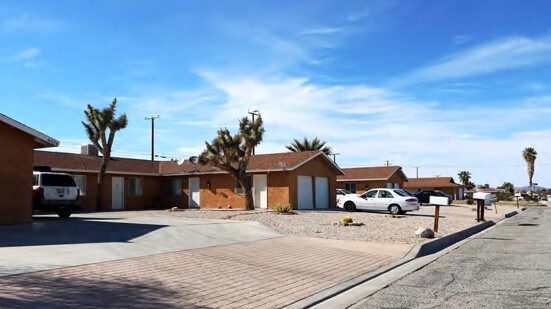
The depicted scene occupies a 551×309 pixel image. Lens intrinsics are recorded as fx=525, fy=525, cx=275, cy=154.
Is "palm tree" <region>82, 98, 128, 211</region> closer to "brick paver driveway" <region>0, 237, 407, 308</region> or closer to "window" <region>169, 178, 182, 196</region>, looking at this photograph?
"window" <region>169, 178, 182, 196</region>

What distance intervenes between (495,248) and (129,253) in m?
10.0

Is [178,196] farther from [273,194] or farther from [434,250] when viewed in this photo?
[434,250]

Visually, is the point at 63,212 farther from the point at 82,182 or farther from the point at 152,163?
the point at 152,163

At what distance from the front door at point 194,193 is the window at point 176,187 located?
1136mm

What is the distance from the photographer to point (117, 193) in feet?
117

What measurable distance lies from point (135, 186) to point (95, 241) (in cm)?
2570

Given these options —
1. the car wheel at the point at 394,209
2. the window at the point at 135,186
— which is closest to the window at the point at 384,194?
the car wheel at the point at 394,209

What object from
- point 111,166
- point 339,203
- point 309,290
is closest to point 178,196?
point 111,166

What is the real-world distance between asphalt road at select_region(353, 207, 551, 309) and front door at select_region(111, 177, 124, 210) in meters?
26.3

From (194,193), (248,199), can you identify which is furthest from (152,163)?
(248,199)

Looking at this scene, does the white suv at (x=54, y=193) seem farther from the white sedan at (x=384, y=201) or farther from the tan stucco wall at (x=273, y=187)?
the white sedan at (x=384, y=201)

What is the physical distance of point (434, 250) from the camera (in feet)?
48.1

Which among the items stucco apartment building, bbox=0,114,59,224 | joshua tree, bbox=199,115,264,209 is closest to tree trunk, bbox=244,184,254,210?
joshua tree, bbox=199,115,264,209

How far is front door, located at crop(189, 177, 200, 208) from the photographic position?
3741cm
